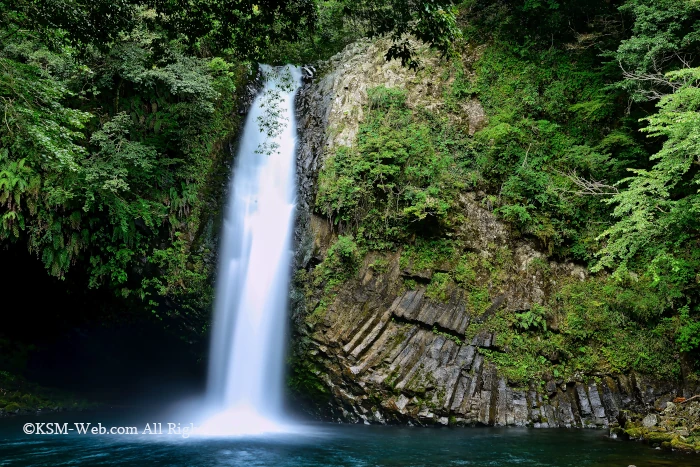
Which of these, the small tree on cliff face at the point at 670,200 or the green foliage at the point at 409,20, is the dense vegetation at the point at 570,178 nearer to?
the small tree on cliff face at the point at 670,200

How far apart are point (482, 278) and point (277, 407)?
20.5 ft

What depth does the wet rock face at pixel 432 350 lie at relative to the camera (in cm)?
1097

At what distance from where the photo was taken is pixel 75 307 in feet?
43.9

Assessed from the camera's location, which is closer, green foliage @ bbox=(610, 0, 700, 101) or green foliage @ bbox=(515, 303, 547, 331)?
green foliage @ bbox=(610, 0, 700, 101)

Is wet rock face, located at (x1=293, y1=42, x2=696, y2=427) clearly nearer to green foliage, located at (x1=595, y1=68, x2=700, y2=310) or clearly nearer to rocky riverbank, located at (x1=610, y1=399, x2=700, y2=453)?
rocky riverbank, located at (x1=610, y1=399, x2=700, y2=453)

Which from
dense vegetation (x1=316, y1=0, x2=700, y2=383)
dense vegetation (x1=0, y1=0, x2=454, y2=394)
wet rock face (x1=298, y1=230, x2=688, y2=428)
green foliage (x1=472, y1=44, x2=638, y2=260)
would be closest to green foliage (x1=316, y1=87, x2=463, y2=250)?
dense vegetation (x1=316, y1=0, x2=700, y2=383)

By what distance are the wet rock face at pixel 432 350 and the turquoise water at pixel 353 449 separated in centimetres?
59

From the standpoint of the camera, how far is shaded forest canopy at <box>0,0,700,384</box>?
9.84 m

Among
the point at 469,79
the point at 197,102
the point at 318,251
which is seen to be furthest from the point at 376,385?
the point at 469,79

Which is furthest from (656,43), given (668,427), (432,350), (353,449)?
(353,449)

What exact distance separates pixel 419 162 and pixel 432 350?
5.10m

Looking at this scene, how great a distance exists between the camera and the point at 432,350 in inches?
453

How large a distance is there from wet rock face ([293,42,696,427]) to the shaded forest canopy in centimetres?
59

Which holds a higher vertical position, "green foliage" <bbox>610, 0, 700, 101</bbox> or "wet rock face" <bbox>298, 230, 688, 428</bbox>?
"green foliage" <bbox>610, 0, 700, 101</bbox>
